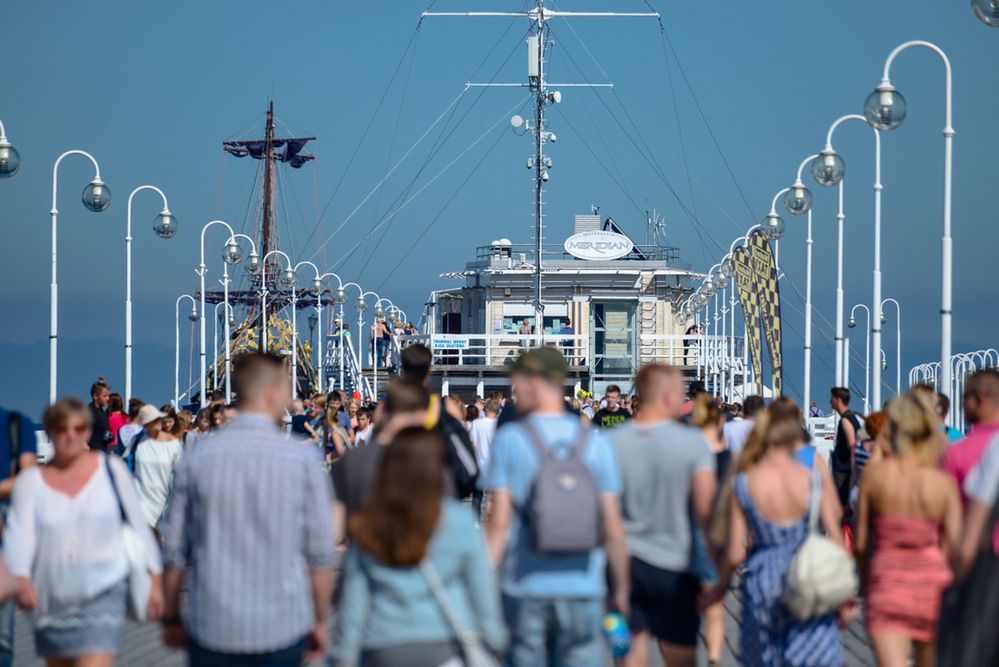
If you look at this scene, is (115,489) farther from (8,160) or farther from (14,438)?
(8,160)

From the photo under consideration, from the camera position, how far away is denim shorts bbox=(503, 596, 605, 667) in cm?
691

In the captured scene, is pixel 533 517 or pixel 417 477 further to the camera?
pixel 533 517

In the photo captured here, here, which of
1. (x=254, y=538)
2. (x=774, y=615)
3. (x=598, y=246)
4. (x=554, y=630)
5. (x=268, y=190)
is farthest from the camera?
(x=268, y=190)

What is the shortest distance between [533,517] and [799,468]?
1941 mm

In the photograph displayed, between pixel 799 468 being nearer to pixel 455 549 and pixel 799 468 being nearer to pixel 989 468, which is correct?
pixel 989 468

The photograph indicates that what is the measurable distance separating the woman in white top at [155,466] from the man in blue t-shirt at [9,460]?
6529mm

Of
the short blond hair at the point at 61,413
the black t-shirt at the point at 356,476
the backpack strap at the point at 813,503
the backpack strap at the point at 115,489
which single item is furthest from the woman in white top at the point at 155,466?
the backpack strap at the point at 813,503

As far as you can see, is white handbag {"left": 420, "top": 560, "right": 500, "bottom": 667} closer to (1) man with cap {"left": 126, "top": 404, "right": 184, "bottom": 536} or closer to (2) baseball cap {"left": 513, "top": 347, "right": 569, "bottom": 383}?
(2) baseball cap {"left": 513, "top": 347, "right": 569, "bottom": 383}

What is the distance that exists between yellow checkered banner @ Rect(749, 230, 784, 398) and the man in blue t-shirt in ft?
52.3

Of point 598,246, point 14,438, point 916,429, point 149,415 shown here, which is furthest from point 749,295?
point 598,246

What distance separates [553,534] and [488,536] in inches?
14.0

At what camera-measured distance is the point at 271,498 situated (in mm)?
6301

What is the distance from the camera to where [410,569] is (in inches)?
227

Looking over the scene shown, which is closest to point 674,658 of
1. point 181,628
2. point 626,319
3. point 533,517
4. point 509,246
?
point 533,517
